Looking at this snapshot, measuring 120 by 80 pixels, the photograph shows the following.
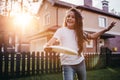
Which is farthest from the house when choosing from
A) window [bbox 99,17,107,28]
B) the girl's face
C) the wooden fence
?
the girl's face

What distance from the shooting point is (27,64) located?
9.70 meters

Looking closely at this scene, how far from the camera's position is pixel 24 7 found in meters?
29.2

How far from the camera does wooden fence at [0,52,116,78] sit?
29.6 ft

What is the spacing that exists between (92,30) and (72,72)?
25.9 metres

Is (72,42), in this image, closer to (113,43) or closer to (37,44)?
(37,44)

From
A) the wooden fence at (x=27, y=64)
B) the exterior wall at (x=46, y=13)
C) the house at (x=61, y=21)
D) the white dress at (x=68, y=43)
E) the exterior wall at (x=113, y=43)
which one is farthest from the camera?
the exterior wall at (x=113, y=43)

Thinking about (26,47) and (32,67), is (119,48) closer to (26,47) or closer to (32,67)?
(26,47)

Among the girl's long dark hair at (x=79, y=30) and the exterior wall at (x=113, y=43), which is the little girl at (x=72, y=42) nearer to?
the girl's long dark hair at (x=79, y=30)

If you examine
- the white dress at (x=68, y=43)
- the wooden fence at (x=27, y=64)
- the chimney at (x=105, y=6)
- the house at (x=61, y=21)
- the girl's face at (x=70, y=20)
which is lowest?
the wooden fence at (x=27, y=64)

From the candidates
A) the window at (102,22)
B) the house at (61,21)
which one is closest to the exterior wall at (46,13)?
the house at (61,21)

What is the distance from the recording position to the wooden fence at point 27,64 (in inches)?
355

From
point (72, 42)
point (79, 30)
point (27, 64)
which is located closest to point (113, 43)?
point (27, 64)

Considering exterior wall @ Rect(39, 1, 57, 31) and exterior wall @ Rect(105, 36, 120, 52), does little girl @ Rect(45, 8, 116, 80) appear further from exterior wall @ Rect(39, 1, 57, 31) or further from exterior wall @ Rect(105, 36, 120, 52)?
exterior wall @ Rect(105, 36, 120, 52)

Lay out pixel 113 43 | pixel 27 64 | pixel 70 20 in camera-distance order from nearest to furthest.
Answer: pixel 70 20 < pixel 27 64 < pixel 113 43
